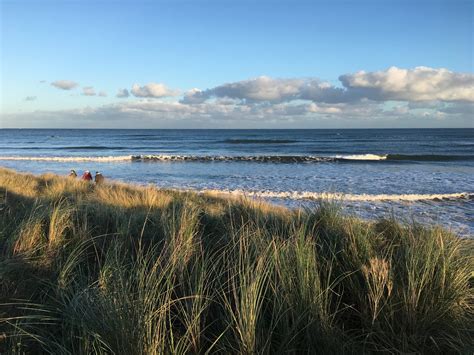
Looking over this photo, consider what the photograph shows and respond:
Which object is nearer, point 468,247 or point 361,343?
point 361,343

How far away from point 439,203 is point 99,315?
14.9 meters

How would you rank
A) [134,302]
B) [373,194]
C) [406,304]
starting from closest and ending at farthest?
1. [134,302]
2. [406,304]
3. [373,194]

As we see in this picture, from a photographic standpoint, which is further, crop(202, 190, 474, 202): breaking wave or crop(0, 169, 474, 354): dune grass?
crop(202, 190, 474, 202): breaking wave

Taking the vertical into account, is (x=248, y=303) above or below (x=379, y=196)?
above

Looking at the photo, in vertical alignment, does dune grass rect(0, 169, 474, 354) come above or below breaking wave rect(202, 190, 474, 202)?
above

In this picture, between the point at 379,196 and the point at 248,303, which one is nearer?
the point at 248,303

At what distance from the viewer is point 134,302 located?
9.14 feet

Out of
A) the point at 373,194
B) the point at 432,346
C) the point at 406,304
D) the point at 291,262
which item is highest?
the point at 291,262

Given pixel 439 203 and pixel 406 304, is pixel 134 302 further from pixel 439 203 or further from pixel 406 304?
pixel 439 203

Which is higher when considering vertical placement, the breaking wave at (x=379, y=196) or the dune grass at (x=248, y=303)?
the dune grass at (x=248, y=303)

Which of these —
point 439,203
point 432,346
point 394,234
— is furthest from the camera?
point 439,203

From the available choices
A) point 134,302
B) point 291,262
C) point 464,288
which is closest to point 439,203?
point 464,288

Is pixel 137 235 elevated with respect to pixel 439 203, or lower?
elevated

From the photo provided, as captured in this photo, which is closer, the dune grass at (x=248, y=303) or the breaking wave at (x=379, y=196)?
the dune grass at (x=248, y=303)
